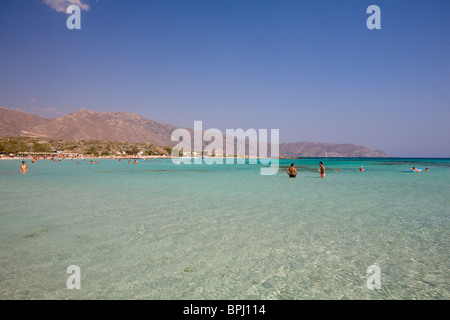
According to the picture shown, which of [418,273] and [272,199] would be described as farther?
[272,199]

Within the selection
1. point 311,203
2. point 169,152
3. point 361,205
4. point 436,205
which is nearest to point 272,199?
point 311,203

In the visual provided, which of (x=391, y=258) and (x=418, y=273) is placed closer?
(x=418, y=273)

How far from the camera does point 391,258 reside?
6.10 meters

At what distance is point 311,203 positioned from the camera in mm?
13359

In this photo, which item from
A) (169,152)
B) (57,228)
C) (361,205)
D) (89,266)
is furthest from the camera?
(169,152)

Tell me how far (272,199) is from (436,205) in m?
8.23

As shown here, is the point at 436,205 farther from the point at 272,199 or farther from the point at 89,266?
the point at 89,266
